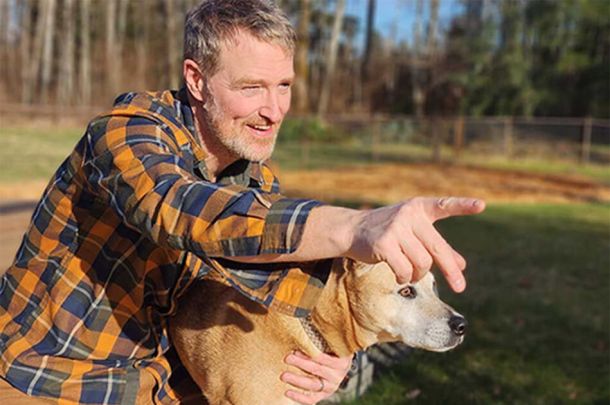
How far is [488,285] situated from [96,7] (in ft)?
141

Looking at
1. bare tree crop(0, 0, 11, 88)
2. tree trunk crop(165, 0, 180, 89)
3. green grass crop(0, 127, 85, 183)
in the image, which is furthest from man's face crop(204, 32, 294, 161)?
bare tree crop(0, 0, 11, 88)

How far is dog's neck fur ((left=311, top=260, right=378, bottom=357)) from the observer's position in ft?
6.86

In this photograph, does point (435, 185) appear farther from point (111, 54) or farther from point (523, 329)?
point (111, 54)

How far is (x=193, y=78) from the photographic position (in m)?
1.90

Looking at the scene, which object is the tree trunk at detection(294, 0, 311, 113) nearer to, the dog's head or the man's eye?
the dog's head

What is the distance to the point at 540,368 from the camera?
5.38 m

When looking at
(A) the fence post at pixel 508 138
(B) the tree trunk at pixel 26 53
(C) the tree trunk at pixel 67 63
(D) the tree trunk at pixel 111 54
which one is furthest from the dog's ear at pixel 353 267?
(C) the tree trunk at pixel 67 63

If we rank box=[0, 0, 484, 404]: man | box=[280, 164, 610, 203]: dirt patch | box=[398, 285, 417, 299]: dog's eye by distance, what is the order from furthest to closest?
box=[280, 164, 610, 203]: dirt patch, box=[398, 285, 417, 299]: dog's eye, box=[0, 0, 484, 404]: man

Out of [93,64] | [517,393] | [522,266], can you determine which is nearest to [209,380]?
[517,393]

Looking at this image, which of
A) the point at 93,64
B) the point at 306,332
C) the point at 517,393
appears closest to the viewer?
the point at 306,332

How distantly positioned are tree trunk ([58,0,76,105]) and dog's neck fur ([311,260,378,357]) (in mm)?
40452

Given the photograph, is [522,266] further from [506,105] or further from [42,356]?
[506,105]

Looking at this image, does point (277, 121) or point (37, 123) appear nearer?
point (277, 121)

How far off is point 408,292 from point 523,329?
417cm
